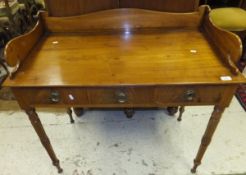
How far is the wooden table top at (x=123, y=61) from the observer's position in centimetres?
90

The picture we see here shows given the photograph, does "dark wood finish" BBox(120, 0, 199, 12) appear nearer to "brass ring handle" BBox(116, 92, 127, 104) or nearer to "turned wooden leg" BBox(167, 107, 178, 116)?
"brass ring handle" BBox(116, 92, 127, 104)

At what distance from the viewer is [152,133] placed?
1605 millimetres

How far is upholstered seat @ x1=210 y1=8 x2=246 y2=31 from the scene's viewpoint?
1.91 m

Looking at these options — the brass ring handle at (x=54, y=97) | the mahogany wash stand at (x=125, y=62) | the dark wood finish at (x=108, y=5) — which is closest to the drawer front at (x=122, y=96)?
the mahogany wash stand at (x=125, y=62)

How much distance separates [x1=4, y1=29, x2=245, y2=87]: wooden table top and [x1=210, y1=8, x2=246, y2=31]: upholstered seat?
893 millimetres

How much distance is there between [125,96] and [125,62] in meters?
0.17

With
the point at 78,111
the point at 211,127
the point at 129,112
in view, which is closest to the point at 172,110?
the point at 129,112

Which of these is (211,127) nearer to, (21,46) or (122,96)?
(122,96)

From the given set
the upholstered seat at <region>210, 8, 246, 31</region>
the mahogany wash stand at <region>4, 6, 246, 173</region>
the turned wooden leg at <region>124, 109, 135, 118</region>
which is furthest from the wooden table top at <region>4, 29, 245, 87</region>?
the upholstered seat at <region>210, 8, 246, 31</region>

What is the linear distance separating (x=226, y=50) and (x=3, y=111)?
177 cm

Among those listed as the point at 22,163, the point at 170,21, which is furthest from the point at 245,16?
the point at 22,163

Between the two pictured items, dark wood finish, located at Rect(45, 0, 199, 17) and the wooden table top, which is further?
dark wood finish, located at Rect(45, 0, 199, 17)

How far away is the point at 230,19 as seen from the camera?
6.37ft

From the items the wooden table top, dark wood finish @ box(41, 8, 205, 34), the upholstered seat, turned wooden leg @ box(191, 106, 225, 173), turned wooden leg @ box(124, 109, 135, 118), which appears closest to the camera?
the wooden table top
